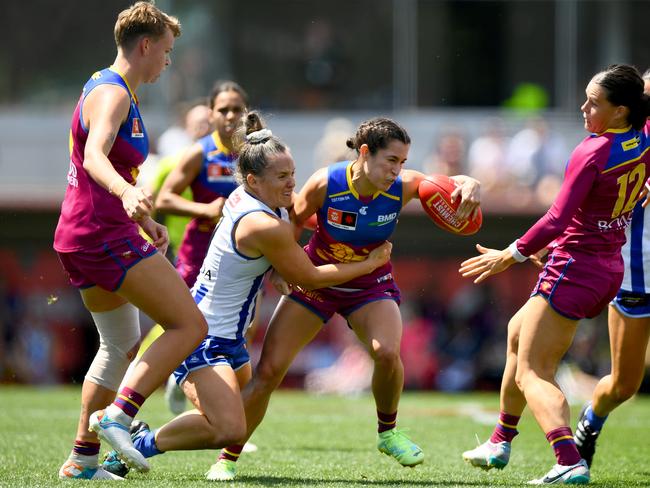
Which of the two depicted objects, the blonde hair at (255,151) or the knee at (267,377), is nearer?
the blonde hair at (255,151)

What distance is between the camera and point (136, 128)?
5.09m

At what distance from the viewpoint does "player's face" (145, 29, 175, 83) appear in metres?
5.14

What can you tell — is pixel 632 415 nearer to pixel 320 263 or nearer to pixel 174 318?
pixel 320 263

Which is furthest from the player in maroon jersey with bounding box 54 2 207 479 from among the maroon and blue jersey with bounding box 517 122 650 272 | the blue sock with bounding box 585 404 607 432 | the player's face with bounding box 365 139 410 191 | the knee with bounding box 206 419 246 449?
the blue sock with bounding box 585 404 607 432

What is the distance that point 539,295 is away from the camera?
5367 millimetres

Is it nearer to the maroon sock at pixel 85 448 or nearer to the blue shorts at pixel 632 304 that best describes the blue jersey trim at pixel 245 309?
the maroon sock at pixel 85 448

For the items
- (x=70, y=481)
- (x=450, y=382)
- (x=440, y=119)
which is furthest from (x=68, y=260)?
(x=440, y=119)

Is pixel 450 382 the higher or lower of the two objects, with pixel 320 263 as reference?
lower

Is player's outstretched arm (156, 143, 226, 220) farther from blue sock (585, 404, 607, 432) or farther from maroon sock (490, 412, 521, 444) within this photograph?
blue sock (585, 404, 607, 432)

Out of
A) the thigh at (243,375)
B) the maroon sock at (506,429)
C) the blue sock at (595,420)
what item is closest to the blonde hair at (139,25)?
the thigh at (243,375)

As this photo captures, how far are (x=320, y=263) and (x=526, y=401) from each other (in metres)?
1.30

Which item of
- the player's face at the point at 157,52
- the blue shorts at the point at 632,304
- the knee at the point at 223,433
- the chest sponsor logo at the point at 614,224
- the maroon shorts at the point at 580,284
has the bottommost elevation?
the knee at the point at 223,433

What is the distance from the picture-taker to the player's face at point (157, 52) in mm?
5145

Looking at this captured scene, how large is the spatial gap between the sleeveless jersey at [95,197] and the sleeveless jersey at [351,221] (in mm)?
1069
